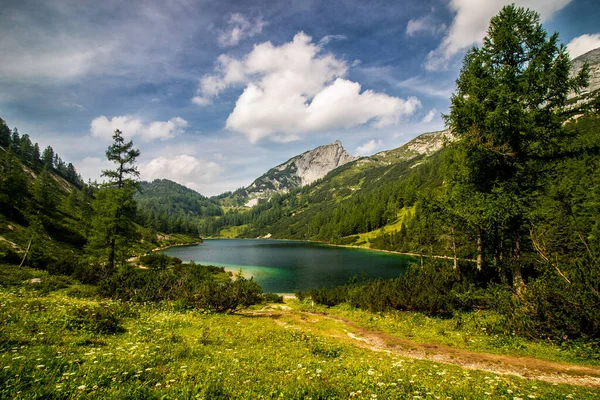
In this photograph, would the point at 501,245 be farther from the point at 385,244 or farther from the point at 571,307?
the point at 385,244

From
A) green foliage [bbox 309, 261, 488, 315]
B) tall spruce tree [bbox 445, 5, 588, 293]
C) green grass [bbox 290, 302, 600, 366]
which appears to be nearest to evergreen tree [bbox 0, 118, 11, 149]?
green foliage [bbox 309, 261, 488, 315]

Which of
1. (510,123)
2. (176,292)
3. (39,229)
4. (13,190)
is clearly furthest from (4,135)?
(510,123)

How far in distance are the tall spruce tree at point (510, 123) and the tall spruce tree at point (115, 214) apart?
36197 millimetres

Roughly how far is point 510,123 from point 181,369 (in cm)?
2168

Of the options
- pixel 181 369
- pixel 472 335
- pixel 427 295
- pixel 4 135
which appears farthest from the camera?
pixel 4 135

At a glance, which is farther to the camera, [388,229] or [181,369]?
[388,229]

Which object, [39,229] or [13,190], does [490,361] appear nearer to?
[39,229]

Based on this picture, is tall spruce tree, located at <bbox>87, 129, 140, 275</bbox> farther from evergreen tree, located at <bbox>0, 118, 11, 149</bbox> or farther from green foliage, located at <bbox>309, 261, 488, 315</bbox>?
evergreen tree, located at <bbox>0, 118, 11, 149</bbox>

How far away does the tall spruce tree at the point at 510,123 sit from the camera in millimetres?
16953

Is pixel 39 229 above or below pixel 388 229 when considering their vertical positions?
above

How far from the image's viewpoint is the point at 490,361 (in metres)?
11.9

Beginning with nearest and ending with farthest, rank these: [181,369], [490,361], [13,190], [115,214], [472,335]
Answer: [181,369] < [490,361] < [472,335] < [115,214] < [13,190]

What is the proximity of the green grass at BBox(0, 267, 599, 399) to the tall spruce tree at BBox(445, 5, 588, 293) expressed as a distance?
1211cm

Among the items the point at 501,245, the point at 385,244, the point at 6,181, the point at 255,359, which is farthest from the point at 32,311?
the point at 385,244
